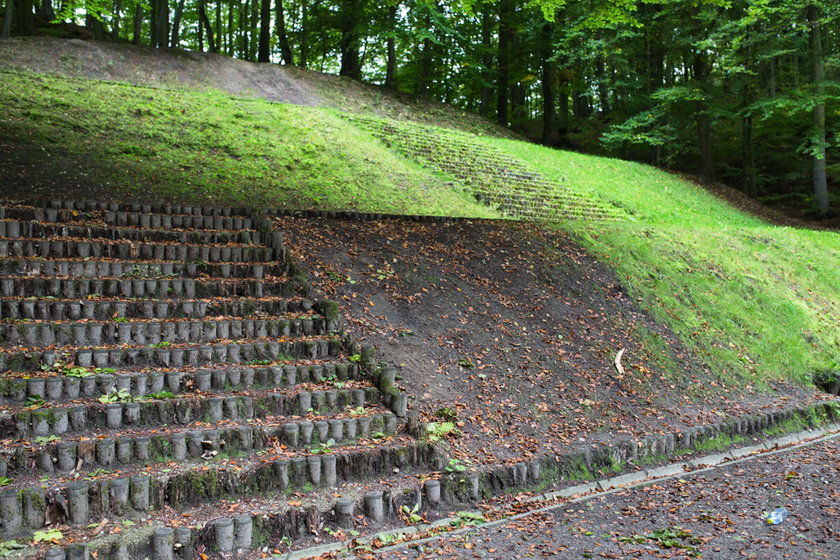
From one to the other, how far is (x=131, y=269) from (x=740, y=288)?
8.39m

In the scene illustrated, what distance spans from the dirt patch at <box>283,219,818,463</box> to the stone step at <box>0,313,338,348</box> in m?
0.62

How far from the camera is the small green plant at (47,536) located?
3.43 meters

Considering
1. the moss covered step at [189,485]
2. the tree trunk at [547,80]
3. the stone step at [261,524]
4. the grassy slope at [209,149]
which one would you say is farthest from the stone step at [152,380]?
the tree trunk at [547,80]

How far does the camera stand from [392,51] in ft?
77.8

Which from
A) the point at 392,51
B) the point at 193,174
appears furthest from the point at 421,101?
the point at 193,174

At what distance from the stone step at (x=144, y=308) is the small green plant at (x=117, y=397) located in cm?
107

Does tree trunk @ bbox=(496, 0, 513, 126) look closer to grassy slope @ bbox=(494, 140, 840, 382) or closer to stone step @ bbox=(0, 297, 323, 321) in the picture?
grassy slope @ bbox=(494, 140, 840, 382)

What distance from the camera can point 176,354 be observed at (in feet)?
16.7

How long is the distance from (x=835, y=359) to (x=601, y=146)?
15818 millimetres

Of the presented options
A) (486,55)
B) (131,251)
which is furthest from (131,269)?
(486,55)

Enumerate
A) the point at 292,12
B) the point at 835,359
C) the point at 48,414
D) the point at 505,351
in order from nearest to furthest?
the point at 48,414
the point at 505,351
the point at 835,359
the point at 292,12

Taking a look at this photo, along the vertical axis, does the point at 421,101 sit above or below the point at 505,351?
above

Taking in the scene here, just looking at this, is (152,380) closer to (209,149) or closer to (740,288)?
(209,149)

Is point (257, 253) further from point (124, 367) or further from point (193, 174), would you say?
point (193, 174)
